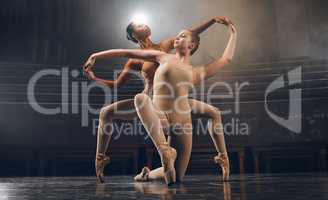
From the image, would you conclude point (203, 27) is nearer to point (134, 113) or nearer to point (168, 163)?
point (134, 113)

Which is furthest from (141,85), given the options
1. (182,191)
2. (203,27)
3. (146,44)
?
(182,191)

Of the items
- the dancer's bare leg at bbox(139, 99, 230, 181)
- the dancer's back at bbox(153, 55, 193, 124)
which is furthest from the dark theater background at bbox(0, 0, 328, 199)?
the dancer's back at bbox(153, 55, 193, 124)

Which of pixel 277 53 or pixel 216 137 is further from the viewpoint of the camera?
pixel 277 53

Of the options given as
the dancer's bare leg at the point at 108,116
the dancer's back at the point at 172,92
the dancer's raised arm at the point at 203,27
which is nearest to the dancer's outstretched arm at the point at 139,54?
the dancer's back at the point at 172,92

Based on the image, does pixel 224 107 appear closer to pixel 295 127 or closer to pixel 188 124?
pixel 295 127

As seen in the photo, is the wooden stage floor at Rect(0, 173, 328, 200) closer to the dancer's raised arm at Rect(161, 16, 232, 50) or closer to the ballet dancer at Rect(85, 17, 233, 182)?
the ballet dancer at Rect(85, 17, 233, 182)

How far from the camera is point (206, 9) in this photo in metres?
9.06

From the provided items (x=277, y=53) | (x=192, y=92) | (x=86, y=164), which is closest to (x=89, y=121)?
(x=86, y=164)

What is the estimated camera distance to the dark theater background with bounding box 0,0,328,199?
714 cm

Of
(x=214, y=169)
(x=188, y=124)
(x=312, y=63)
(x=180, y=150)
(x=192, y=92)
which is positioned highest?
(x=312, y=63)

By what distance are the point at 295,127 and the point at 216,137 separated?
3702 mm

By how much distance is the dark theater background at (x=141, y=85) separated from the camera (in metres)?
7.14

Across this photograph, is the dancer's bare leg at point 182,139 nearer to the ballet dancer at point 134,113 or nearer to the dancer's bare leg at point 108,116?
the ballet dancer at point 134,113

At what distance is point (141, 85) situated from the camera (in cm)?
812
